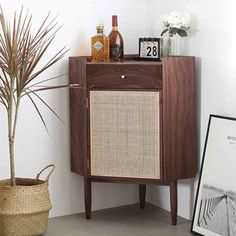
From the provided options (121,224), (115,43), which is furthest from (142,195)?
(115,43)

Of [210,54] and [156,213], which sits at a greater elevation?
[210,54]

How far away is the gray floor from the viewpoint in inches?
142

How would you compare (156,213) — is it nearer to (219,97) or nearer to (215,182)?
(215,182)

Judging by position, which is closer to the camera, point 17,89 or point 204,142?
point 17,89

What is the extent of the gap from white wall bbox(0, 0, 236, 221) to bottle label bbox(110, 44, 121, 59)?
0.22m

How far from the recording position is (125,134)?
364 centimetres

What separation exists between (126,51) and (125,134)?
0.70m

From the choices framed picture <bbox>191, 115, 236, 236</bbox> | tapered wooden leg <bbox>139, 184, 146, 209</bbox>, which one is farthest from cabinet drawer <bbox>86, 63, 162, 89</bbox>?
tapered wooden leg <bbox>139, 184, 146, 209</bbox>

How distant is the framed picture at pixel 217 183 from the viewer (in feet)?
10.9

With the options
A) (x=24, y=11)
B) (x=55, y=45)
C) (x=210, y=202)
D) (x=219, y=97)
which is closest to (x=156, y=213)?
(x=210, y=202)

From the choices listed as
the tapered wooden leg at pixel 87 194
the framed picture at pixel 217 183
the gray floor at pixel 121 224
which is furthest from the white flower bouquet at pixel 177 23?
the gray floor at pixel 121 224

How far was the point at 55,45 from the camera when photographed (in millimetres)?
3814

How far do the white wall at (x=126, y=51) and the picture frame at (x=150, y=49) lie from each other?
222mm

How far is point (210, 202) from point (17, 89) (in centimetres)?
127
